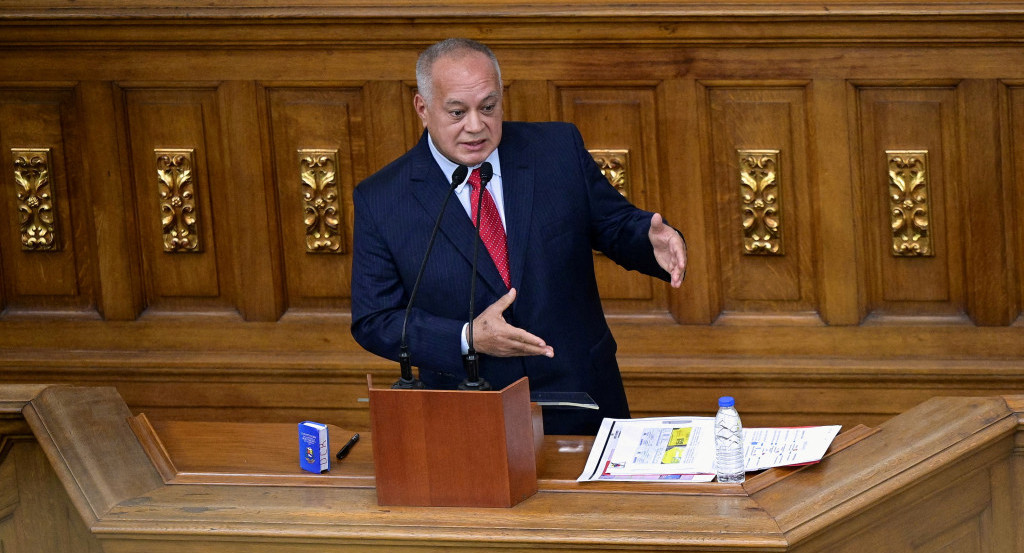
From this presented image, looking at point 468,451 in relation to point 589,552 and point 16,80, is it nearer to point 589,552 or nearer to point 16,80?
point 589,552

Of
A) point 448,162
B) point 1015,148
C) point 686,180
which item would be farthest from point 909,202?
point 448,162

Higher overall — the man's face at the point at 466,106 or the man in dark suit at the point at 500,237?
the man's face at the point at 466,106

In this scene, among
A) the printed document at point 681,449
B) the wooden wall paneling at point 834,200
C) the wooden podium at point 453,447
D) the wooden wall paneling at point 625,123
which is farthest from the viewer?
the wooden wall paneling at point 625,123

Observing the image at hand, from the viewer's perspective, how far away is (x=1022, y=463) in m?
2.31

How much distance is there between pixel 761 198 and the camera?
4.54m

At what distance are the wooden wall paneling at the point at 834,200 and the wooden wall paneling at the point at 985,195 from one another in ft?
1.17

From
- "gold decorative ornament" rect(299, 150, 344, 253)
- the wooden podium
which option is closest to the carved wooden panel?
"gold decorative ornament" rect(299, 150, 344, 253)

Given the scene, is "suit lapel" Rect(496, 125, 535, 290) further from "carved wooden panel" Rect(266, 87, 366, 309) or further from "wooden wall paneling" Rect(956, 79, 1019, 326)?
"wooden wall paneling" Rect(956, 79, 1019, 326)

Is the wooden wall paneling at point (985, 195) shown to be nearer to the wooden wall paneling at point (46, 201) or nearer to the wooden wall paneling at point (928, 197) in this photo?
the wooden wall paneling at point (928, 197)

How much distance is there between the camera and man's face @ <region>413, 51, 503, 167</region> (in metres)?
3.00

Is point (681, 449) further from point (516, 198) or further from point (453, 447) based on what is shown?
point (516, 198)

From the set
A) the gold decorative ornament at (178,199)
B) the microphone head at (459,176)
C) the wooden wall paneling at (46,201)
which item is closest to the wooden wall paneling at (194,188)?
the gold decorative ornament at (178,199)

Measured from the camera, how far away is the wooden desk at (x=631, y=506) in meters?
2.21

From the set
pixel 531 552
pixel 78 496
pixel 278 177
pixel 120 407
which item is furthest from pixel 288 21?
pixel 531 552
